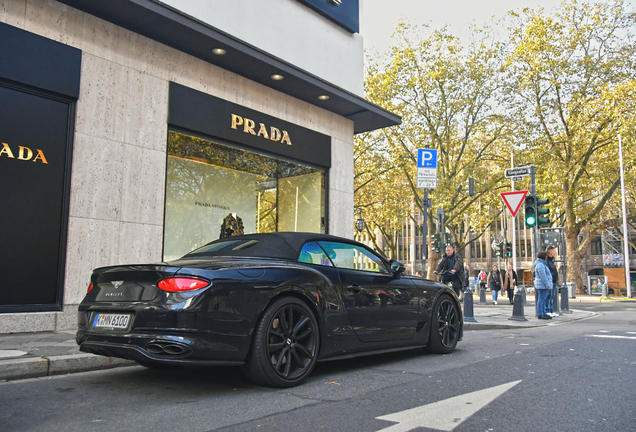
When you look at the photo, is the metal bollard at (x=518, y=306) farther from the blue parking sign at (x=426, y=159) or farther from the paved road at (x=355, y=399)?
the paved road at (x=355, y=399)

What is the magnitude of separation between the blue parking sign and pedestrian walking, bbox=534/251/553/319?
3443 millimetres

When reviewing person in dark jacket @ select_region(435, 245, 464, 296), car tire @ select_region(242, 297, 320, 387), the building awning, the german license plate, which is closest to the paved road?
car tire @ select_region(242, 297, 320, 387)

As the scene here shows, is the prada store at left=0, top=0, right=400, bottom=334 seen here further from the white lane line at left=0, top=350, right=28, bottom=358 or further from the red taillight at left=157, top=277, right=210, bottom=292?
the red taillight at left=157, top=277, right=210, bottom=292

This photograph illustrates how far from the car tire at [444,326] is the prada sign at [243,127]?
19.0 ft

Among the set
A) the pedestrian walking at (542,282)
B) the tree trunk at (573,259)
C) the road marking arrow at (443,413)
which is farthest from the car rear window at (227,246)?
the tree trunk at (573,259)

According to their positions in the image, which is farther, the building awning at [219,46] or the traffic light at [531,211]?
the traffic light at [531,211]

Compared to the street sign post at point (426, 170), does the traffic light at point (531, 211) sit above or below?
below

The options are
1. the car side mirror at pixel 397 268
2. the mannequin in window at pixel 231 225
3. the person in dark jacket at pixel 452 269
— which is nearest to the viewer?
the car side mirror at pixel 397 268

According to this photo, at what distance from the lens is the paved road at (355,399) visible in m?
3.38

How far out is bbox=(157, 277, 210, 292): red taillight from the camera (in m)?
4.06

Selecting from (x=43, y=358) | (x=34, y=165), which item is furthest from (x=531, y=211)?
(x=43, y=358)

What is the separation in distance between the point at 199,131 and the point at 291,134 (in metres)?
2.67

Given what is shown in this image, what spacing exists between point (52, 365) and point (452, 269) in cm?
992

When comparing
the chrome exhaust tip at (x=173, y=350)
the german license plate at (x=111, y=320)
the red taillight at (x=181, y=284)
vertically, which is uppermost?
the red taillight at (x=181, y=284)
